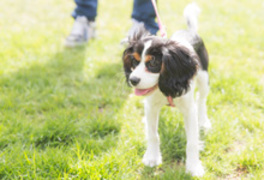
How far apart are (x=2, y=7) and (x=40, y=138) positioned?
198 inches

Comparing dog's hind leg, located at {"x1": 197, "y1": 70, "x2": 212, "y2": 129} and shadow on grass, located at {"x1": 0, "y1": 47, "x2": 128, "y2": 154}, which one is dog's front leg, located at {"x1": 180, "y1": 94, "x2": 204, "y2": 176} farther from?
shadow on grass, located at {"x1": 0, "y1": 47, "x2": 128, "y2": 154}

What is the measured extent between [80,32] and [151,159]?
296cm

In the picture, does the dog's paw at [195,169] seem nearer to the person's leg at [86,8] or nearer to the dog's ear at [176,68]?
the dog's ear at [176,68]

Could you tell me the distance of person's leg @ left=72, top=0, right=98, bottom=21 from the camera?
468 centimetres

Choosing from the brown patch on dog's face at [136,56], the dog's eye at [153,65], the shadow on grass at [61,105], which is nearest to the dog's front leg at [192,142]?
the dog's eye at [153,65]

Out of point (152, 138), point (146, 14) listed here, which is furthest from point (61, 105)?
point (146, 14)

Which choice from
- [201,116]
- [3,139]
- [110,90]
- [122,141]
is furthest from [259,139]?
[3,139]

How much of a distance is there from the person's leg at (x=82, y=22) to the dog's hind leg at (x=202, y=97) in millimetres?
2529

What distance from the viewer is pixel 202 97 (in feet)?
9.53

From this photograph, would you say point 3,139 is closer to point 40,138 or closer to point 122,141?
point 40,138

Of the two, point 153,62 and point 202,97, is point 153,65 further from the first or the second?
point 202,97

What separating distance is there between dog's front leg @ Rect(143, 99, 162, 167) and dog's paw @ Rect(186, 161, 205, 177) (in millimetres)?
255

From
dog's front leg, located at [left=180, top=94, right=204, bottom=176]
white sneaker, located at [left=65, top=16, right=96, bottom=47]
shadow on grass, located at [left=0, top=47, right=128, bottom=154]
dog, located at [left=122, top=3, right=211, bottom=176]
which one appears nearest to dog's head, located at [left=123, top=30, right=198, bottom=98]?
dog, located at [left=122, top=3, right=211, bottom=176]

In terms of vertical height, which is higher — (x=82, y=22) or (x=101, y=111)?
(x=82, y=22)
